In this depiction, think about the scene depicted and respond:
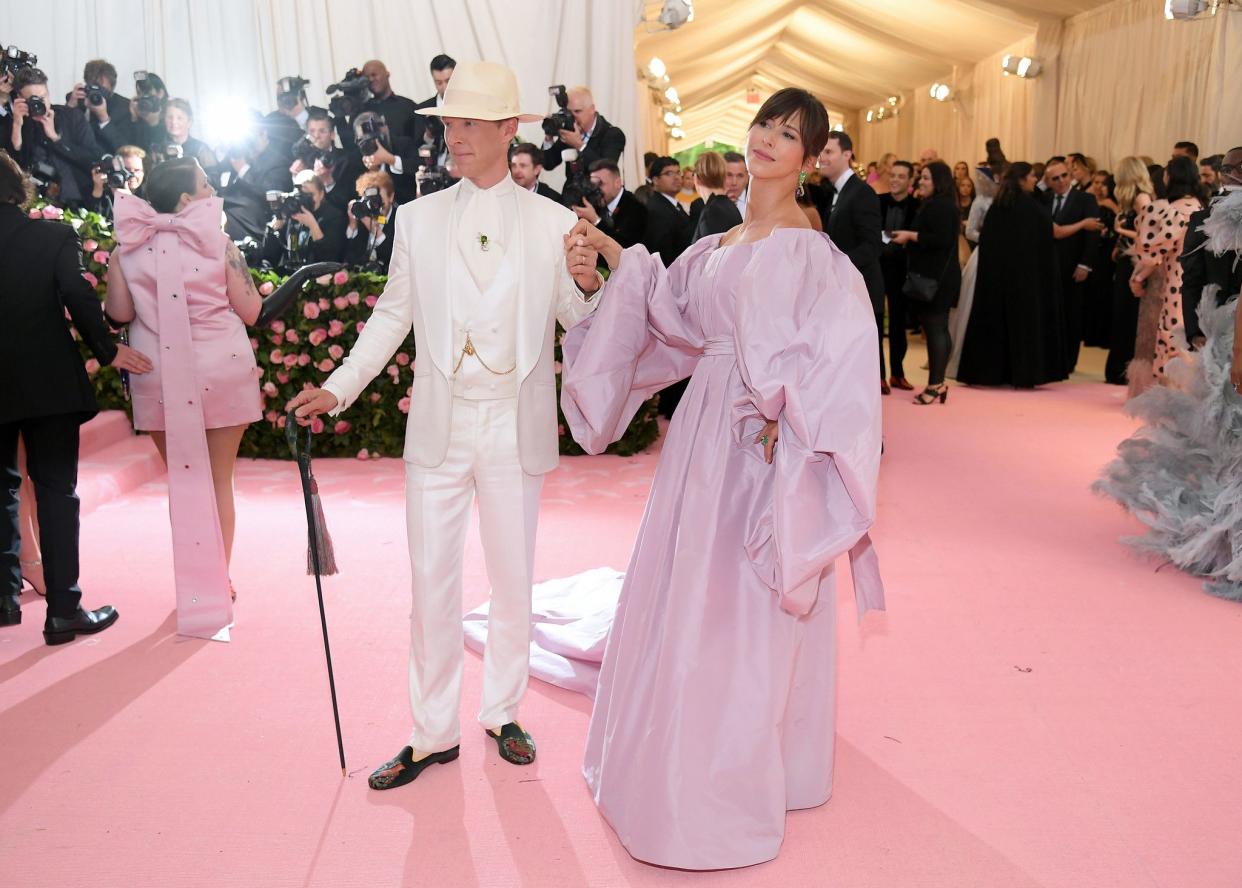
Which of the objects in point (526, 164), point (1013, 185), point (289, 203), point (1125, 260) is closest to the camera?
point (526, 164)

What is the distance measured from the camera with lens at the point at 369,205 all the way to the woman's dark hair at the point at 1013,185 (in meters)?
4.86

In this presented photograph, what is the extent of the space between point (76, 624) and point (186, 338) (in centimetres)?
102

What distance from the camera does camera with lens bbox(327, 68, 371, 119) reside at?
734 centimetres

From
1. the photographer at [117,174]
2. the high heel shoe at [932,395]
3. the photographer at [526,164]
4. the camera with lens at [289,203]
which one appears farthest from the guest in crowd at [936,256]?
the photographer at [117,174]

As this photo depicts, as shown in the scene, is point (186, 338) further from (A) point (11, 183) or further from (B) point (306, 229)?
(B) point (306, 229)

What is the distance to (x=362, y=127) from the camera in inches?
269

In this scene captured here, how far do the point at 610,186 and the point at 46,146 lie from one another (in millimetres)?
3911

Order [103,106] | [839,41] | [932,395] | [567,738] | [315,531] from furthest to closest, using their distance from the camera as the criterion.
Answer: [839,41]
[932,395]
[103,106]
[567,738]
[315,531]

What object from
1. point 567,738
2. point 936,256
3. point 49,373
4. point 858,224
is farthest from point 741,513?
point 936,256

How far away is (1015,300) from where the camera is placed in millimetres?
8930

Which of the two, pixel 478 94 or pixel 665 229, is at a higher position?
pixel 478 94

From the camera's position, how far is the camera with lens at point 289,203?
21.4 ft

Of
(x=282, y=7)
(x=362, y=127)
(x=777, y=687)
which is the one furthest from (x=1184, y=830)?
(x=282, y=7)

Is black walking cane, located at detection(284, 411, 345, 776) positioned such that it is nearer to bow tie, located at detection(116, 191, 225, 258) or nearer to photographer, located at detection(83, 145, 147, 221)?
bow tie, located at detection(116, 191, 225, 258)
